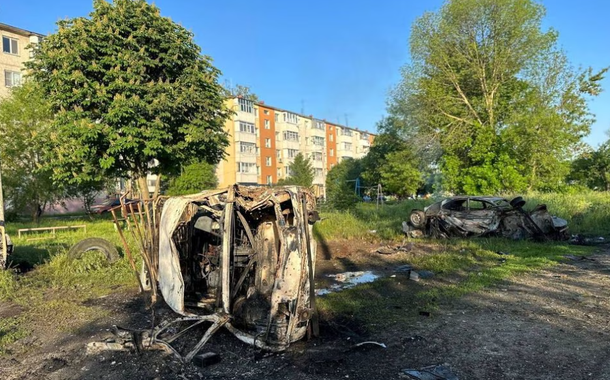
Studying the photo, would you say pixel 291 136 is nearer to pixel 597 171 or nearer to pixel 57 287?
pixel 597 171

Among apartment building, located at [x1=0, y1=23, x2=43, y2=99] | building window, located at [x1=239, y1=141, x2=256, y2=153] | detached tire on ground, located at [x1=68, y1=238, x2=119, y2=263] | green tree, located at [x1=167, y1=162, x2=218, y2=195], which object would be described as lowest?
detached tire on ground, located at [x1=68, y1=238, x2=119, y2=263]

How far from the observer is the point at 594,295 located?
6.82 meters

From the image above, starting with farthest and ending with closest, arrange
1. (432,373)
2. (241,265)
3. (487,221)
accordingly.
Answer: (487,221)
(241,265)
(432,373)

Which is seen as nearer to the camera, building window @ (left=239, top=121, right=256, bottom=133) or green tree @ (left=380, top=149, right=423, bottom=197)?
green tree @ (left=380, top=149, right=423, bottom=197)

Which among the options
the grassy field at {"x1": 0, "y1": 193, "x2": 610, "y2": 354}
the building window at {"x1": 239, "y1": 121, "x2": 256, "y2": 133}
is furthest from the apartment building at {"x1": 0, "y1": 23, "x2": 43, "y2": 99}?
the grassy field at {"x1": 0, "y1": 193, "x2": 610, "y2": 354}

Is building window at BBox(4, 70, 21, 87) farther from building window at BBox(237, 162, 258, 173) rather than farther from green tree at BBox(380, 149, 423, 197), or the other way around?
green tree at BBox(380, 149, 423, 197)

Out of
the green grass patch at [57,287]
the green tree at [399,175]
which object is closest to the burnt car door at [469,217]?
the green grass patch at [57,287]

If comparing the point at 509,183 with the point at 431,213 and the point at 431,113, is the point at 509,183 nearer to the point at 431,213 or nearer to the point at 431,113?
the point at 431,113

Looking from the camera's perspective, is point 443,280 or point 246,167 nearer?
point 443,280

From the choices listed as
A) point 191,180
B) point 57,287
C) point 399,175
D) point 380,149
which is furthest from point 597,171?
point 57,287

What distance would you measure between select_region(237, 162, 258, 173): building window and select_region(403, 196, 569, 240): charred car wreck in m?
38.3

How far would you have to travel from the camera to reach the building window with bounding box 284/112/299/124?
6064cm

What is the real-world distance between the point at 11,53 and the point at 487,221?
42.5 metres

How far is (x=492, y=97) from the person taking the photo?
26.6 m
